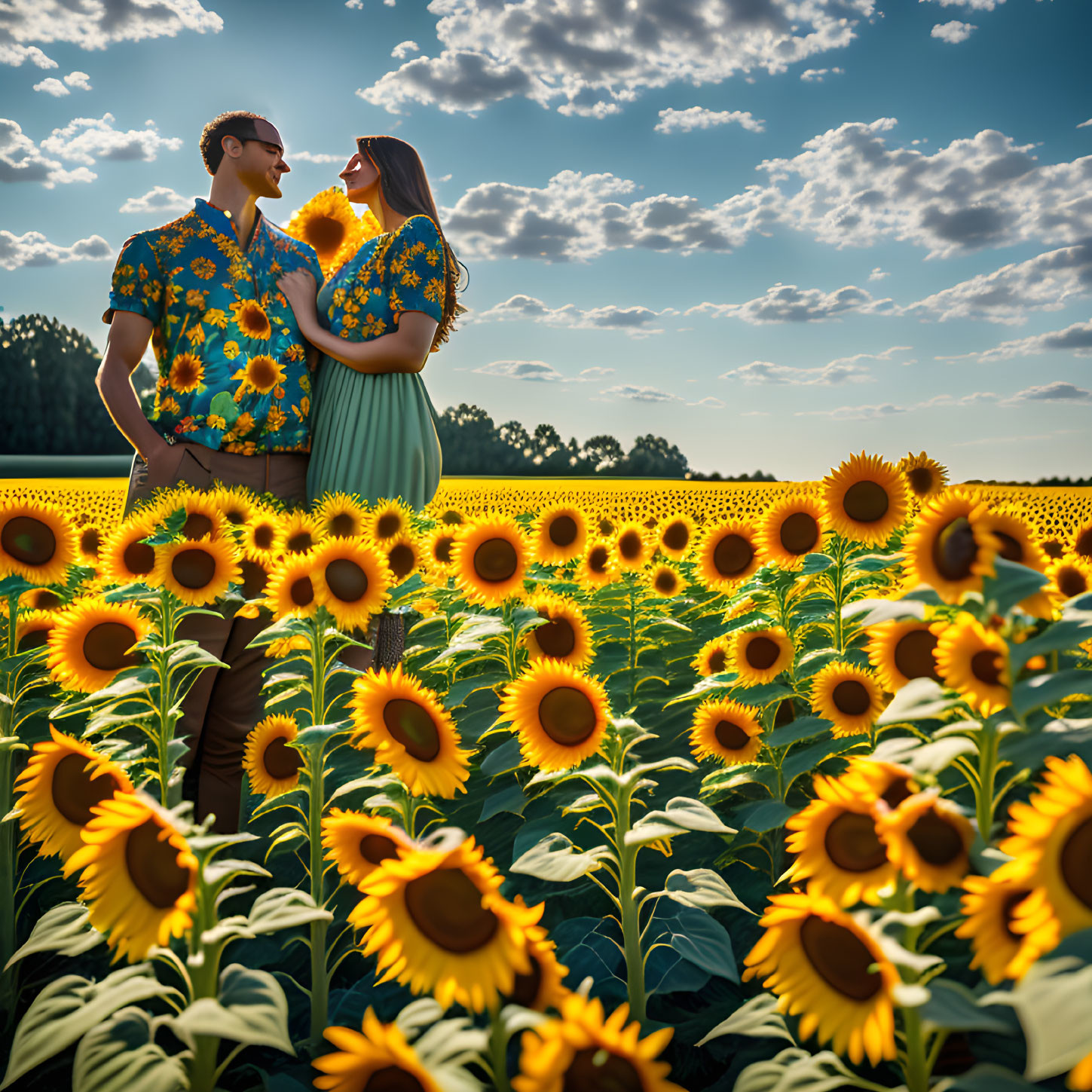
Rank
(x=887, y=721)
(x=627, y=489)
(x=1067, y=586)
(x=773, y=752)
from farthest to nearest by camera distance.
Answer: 1. (x=627, y=489)
2. (x=773, y=752)
3. (x=1067, y=586)
4. (x=887, y=721)

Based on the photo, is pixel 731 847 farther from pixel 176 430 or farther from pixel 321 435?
pixel 176 430

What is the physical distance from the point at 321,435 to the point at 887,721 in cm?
259

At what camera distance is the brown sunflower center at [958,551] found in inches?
40.8

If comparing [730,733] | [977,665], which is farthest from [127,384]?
[977,665]

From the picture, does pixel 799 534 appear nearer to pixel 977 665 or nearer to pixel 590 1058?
A: pixel 977 665

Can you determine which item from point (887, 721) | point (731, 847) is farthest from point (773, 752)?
point (887, 721)

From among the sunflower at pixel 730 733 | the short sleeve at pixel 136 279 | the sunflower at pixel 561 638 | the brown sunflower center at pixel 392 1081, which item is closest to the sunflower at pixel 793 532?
the sunflower at pixel 730 733

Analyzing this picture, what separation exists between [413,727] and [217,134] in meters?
2.72

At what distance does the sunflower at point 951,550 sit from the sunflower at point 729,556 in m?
1.34

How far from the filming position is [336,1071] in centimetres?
77

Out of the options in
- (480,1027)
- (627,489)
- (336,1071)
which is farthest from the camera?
(627,489)

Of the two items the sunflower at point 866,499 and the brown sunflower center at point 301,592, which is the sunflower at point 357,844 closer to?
the brown sunflower center at point 301,592

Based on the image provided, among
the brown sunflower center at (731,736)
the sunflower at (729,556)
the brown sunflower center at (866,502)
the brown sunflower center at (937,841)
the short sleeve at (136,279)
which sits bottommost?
the brown sunflower center at (731,736)

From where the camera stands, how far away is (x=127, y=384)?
9.61 ft
